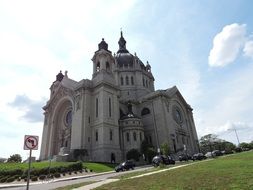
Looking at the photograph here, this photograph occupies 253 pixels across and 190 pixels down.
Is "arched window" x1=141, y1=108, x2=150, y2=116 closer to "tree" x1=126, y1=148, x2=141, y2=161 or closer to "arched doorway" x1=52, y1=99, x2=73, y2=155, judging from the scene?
"tree" x1=126, y1=148, x2=141, y2=161

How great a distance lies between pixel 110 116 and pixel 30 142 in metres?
45.3

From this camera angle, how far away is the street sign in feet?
35.4

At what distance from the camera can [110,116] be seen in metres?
56.1

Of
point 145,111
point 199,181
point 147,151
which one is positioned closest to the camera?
point 199,181

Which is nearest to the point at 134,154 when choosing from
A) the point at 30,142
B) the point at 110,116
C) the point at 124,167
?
the point at 110,116

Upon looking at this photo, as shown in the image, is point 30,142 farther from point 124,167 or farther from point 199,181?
point 124,167

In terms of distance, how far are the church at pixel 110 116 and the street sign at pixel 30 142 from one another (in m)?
36.6

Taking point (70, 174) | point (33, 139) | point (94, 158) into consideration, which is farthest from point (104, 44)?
point (33, 139)

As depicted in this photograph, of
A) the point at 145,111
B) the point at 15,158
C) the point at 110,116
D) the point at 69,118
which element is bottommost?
the point at 15,158

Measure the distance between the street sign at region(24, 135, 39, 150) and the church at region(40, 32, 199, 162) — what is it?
120ft

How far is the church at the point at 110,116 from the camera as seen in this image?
5400cm

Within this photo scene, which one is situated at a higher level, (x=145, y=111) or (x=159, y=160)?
(x=145, y=111)

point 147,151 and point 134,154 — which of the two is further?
point 147,151

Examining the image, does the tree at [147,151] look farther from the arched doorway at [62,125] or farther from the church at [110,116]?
the arched doorway at [62,125]
